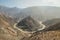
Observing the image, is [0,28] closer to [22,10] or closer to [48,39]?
[48,39]

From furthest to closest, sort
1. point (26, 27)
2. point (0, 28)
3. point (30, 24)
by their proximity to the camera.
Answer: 1. point (30, 24)
2. point (26, 27)
3. point (0, 28)

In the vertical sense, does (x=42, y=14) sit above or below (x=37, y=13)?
below

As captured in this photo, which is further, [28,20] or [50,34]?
[28,20]

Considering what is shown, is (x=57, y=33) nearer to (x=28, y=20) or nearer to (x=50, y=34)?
(x=50, y=34)

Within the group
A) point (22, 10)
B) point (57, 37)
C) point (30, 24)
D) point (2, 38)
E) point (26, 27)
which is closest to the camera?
point (57, 37)

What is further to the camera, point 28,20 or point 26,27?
point 28,20

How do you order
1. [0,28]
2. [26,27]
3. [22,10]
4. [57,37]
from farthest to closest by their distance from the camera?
[22,10] → [26,27] → [0,28] → [57,37]

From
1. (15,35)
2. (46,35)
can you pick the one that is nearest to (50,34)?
(46,35)

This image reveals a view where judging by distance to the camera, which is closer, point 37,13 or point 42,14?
point 42,14

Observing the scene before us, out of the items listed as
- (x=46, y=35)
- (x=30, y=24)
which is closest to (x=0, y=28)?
(x=46, y=35)
